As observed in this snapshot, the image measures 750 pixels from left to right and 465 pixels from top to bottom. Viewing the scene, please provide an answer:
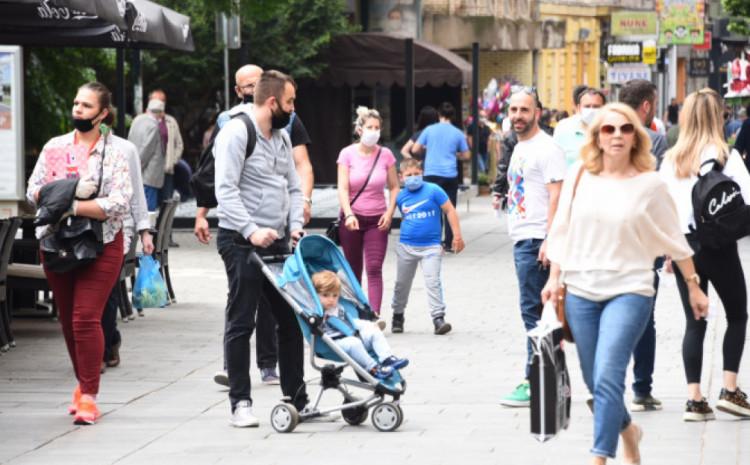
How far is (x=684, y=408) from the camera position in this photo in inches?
374

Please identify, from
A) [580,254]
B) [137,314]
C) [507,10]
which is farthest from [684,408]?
[507,10]

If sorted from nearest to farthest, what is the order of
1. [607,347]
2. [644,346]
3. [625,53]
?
[607,347] → [644,346] → [625,53]

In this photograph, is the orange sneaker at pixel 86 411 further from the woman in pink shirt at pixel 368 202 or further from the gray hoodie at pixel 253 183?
the woman in pink shirt at pixel 368 202

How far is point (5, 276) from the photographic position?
1241cm

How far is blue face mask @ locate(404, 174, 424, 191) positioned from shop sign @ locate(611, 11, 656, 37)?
3328 cm

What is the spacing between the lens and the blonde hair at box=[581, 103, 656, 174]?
7.23 m

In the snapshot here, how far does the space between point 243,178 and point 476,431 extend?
1.78 meters

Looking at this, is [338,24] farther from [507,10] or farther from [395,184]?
[395,184]

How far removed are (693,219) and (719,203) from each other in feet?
0.58

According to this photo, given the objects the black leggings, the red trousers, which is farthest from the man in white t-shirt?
the red trousers

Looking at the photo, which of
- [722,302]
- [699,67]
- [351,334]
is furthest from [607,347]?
[699,67]

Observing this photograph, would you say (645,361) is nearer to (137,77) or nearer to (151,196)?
(137,77)

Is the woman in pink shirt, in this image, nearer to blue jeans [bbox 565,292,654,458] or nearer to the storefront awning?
blue jeans [bbox 565,292,654,458]

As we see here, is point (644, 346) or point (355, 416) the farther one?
point (644, 346)
